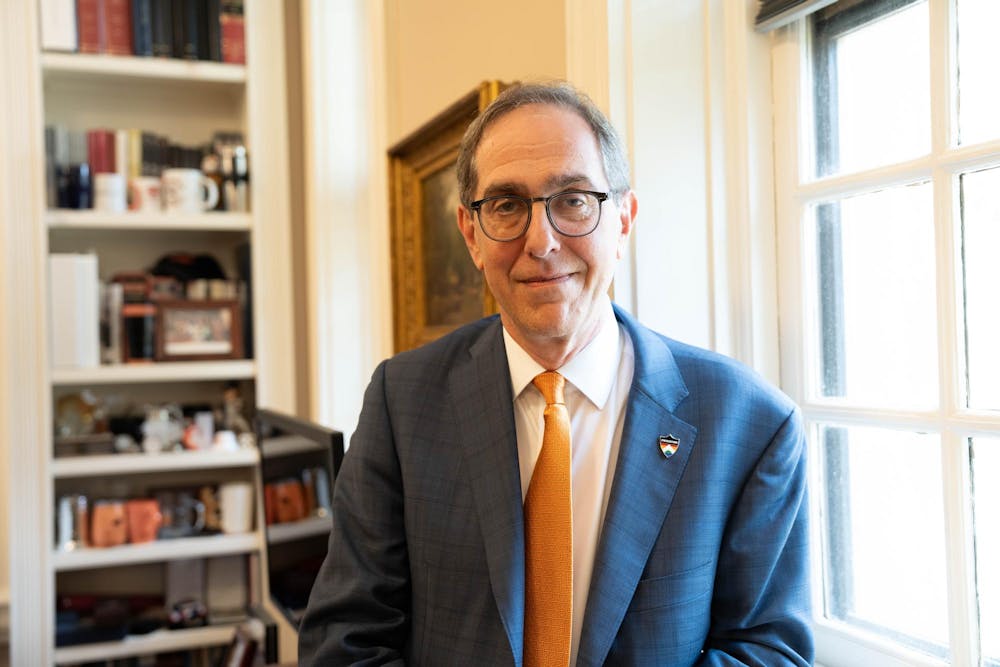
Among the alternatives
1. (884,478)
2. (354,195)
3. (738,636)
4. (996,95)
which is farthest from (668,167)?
(354,195)

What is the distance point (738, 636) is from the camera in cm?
113

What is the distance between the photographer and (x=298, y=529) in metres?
2.18

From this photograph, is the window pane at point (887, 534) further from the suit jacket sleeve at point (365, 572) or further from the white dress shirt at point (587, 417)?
the suit jacket sleeve at point (365, 572)

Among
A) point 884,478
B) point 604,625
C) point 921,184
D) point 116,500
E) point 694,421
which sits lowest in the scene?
point 116,500

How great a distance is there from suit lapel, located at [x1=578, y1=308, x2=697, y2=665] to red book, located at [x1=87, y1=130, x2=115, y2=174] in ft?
8.88

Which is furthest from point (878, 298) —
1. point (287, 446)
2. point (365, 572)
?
point (287, 446)

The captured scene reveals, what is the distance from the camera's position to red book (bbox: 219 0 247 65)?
10.8 feet

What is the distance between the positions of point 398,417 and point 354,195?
1.93 metres

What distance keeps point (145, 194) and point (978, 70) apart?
2857mm

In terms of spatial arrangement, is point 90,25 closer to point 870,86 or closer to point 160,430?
point 160,430

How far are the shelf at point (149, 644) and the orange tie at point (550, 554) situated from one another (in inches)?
94.9

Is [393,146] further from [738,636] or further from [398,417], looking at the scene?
[738,636]

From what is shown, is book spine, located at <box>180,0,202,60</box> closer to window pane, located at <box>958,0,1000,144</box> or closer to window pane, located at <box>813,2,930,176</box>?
window pane, located at <box>813,2,930,176</box>

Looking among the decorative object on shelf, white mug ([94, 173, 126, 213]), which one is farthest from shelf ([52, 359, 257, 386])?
white mug ([94, 173, 126, 213])
